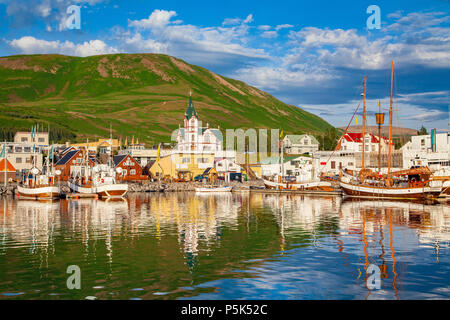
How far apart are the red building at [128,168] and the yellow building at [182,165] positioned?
18.7 ft

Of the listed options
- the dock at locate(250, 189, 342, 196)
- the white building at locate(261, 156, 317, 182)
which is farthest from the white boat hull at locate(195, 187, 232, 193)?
the white building at locate(261, 156, 317, 182)

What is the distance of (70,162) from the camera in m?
122

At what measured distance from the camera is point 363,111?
3777 inches

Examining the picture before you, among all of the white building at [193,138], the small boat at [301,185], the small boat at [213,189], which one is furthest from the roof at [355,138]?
the small boat at [213,189]

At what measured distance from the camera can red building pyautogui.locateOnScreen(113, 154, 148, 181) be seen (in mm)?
124144

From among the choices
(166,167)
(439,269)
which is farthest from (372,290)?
(166,167)

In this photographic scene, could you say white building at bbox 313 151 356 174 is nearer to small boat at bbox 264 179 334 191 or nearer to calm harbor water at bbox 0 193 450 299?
small boat at bbox 264 179 334 191

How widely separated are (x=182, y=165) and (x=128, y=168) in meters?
14.7

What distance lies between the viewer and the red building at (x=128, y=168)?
407 feet

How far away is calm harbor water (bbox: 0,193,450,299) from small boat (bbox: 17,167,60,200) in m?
32.6

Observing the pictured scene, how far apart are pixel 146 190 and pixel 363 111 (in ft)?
164

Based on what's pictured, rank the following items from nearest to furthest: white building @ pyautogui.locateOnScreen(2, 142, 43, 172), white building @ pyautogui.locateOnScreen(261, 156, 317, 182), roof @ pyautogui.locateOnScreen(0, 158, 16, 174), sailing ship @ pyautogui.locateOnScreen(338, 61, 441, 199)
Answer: sailing ship @ pyautogui.locateOnScreen(338, 61, 441, 199)
roof @ pyautogui.locateOnScreen(0, 158, 16, 174)
white building @ pyautogui.locateOnScreen(2, 142, 43, 172)
white building @ pyautogui.locateOnScreen(261, 156, 317, 182)

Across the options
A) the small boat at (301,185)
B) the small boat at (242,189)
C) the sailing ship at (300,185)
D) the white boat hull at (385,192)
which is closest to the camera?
the white boat hull at (385,192)

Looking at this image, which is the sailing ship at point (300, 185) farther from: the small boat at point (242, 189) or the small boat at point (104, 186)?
the small boat at point (104, 186)
